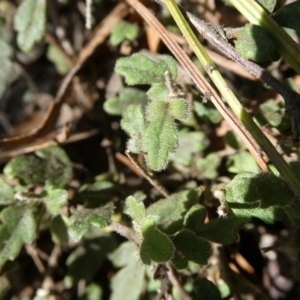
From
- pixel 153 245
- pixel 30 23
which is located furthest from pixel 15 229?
pixel 30 23

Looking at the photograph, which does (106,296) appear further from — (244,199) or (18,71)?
(18,71)

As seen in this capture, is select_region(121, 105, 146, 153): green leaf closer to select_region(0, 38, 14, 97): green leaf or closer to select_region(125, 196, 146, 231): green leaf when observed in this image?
select_region(125, 196, 146, 231): green leaf

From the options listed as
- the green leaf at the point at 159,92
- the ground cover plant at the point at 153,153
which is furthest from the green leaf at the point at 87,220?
the green leaf at the point at 159,92

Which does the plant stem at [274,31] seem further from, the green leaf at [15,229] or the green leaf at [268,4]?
the green leaf at [15,229]

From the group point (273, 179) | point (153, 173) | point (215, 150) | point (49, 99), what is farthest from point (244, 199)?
point (49, 99)

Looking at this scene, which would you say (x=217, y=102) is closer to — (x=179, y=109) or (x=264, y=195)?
(x=179, y=109)

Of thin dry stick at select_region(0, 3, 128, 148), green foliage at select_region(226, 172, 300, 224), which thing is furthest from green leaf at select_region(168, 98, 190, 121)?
thin dry stick at select_region(0, 3, 128, 148)
